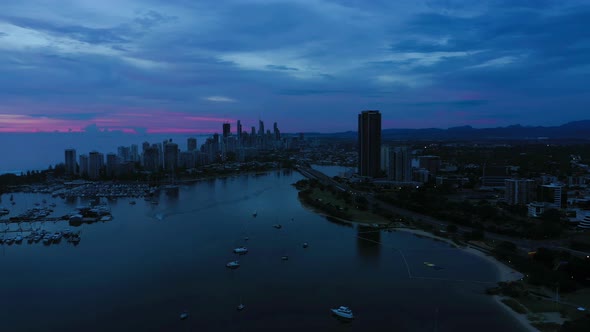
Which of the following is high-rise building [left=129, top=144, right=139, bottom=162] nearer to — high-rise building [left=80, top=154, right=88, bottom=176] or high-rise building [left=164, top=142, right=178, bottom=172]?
high-rise building [left=164, top=142, right=178, bottom=172]

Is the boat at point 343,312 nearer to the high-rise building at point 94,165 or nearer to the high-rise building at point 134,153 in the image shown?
the high-rise building at point 94,165

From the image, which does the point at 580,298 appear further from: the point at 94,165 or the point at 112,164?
the point at 112,164

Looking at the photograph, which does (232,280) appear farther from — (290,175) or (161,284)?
(290,175)

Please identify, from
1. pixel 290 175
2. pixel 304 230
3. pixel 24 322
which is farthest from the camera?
pixel 290 175

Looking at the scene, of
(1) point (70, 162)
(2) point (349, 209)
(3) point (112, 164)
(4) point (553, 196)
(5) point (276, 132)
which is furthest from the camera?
(5) point (276, 132)

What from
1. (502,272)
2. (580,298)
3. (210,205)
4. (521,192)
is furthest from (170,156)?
(580,298)

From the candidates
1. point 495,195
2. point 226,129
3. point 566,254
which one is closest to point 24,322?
point 566,254

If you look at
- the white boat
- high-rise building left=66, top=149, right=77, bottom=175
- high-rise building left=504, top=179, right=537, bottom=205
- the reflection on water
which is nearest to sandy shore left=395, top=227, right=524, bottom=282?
the reflection on water
